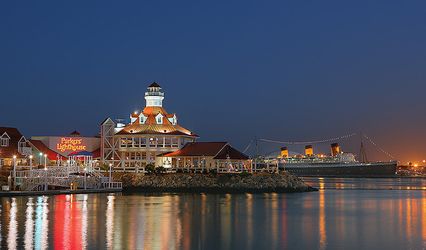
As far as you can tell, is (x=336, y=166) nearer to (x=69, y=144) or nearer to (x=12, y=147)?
(x=69, y=144)

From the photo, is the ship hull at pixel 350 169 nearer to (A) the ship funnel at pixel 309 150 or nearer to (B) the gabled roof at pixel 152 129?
(A) the ship funnel at pixel 309 150

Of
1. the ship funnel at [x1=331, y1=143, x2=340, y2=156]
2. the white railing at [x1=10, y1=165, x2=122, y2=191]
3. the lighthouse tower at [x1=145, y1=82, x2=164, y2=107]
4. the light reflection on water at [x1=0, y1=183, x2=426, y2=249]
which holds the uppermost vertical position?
the lighthouse tower at [x1=145, y1=82, x2=164, y2=107]

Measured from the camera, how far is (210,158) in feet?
231

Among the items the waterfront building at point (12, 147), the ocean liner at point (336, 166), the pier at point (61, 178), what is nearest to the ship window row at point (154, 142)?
the pier at point (61, 178)

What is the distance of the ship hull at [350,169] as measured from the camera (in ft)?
552

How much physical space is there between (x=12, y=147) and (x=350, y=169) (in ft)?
363

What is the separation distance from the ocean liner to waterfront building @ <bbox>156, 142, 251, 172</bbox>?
310 feet

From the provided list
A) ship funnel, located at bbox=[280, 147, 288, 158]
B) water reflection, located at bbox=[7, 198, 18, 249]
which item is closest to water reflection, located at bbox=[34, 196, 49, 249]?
water reflection, located at bbox=[7, 198, 18, 249]

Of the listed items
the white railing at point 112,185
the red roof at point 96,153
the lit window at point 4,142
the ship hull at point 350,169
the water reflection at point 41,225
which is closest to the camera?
the water reflection at point 41,225

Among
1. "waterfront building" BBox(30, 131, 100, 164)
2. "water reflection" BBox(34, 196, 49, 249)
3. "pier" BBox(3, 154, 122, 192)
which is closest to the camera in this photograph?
"water reflection" BBox(34, 196, 49, 249)

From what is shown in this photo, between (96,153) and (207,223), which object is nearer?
(207,223)

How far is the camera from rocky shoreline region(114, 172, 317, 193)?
6712cm

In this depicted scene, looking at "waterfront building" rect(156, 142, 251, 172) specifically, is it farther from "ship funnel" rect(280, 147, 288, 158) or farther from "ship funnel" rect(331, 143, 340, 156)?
"ship funnel" rect(280, 147, 288, 158)

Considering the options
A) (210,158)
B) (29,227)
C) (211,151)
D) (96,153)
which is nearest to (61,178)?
(96,153)
